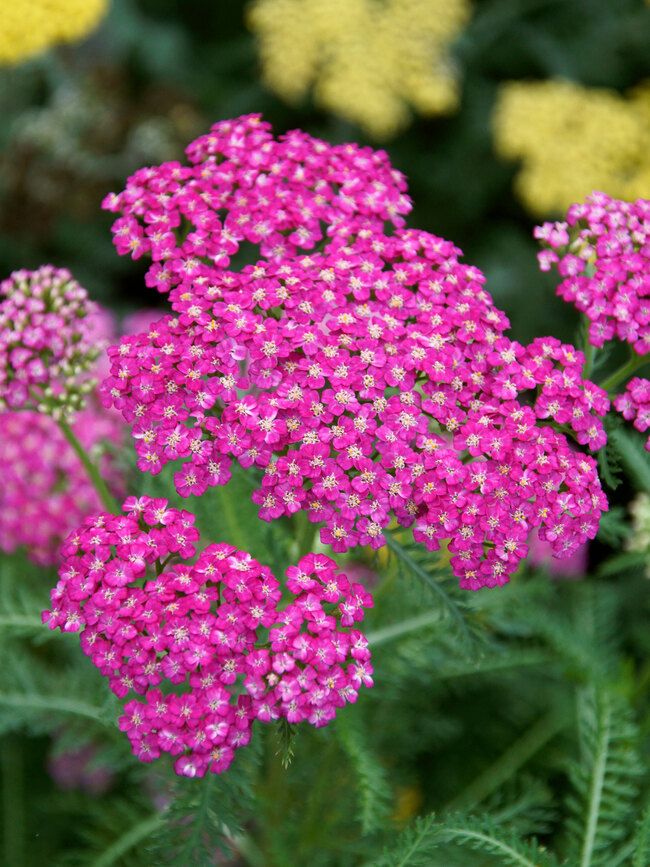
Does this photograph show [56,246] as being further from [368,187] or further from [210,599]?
[210,599]

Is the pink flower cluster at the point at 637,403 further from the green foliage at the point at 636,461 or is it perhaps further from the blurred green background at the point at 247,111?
the blurred green background at the point at 247,111

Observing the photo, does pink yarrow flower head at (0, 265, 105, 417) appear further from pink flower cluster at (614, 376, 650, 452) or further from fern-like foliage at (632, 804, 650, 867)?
fern-like foliage at (632, 804, 650, 867)

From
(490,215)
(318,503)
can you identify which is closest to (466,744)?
(318,503)

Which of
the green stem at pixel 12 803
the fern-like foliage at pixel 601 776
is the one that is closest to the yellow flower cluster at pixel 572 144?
the fern-like foliage at pixel 601 776

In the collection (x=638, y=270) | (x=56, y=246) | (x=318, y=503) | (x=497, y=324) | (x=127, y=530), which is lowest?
(x=56, y=246)

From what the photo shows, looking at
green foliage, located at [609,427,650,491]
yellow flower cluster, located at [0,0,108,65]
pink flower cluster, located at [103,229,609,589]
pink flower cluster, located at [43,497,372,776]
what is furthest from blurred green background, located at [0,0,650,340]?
pink flower cluster, located at [43,497,372,776]

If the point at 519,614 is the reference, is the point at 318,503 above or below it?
above
